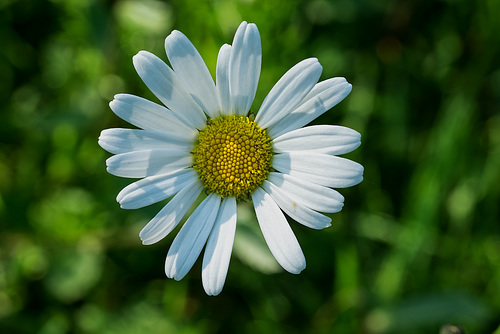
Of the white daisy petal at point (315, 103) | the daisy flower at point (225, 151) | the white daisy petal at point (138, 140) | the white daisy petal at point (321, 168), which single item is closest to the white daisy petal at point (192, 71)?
the daisy flower at point (225, 151)

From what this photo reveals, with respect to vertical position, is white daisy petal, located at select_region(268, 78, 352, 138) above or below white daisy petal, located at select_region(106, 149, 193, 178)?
above

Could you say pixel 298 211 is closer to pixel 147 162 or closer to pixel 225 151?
pixel 225 151

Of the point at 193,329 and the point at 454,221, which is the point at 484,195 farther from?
the point at 193,329

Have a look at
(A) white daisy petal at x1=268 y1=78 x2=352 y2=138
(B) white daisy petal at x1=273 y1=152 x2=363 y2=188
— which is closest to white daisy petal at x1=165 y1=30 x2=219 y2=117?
(A) white daisy petal at x1=268 y1=78 x2=352 y2=138

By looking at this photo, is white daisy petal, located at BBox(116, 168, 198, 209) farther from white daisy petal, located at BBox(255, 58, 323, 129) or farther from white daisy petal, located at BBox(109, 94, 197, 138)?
white daisy petal, located at BBox(255, 58, 323, 129)

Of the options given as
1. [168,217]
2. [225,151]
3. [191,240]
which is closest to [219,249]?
[191,240]
